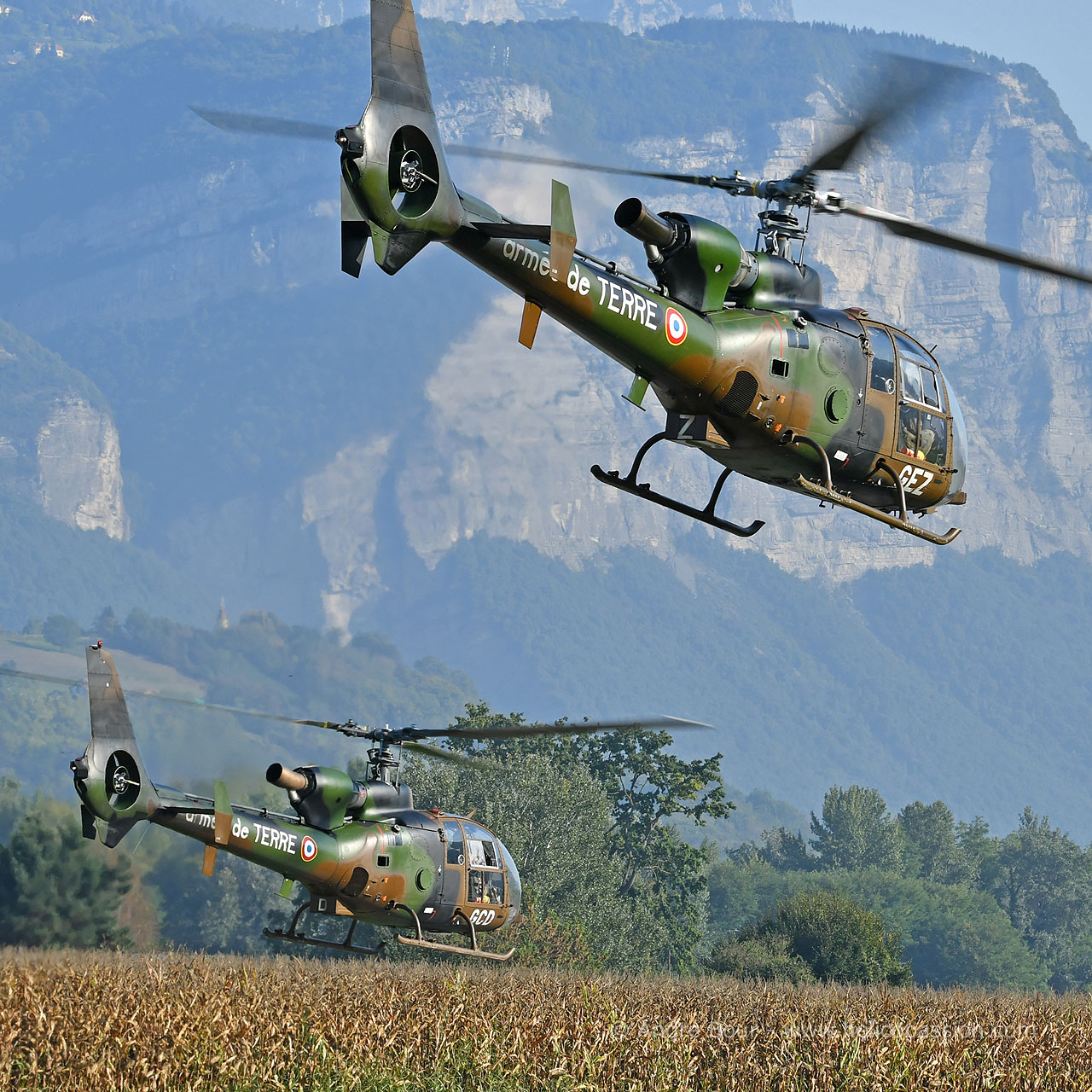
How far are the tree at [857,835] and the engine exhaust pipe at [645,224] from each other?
169 meters

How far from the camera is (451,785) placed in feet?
302

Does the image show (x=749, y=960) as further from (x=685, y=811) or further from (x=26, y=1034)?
(x=26, y=1034)

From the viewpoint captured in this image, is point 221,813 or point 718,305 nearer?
point 718,305

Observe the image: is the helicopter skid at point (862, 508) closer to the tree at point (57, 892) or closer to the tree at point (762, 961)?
the tree at point (762, 961)

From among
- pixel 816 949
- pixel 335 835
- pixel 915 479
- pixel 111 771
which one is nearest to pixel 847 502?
pixel 915 479

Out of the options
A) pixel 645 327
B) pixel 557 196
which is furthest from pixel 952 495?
pixel 557 196

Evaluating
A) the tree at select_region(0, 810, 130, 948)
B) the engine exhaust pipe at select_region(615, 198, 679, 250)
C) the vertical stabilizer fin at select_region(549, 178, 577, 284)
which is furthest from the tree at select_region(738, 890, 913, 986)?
the vertical stabilizer fin at select_region(549, 178, 577, 284)

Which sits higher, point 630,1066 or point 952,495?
point 952,495

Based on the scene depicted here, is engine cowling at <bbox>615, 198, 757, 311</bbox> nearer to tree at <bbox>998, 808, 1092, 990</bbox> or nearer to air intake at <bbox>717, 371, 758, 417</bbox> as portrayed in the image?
air intake at <bbox>717, 371, 758, 417</bbox>

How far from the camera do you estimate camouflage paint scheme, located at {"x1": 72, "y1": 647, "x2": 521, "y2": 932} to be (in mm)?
33562

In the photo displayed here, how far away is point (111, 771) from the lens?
33.8m

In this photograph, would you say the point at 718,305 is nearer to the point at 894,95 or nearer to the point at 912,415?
the point at 894,95

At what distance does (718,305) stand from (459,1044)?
49.1 feet

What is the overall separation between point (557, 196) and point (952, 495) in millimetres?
10759
